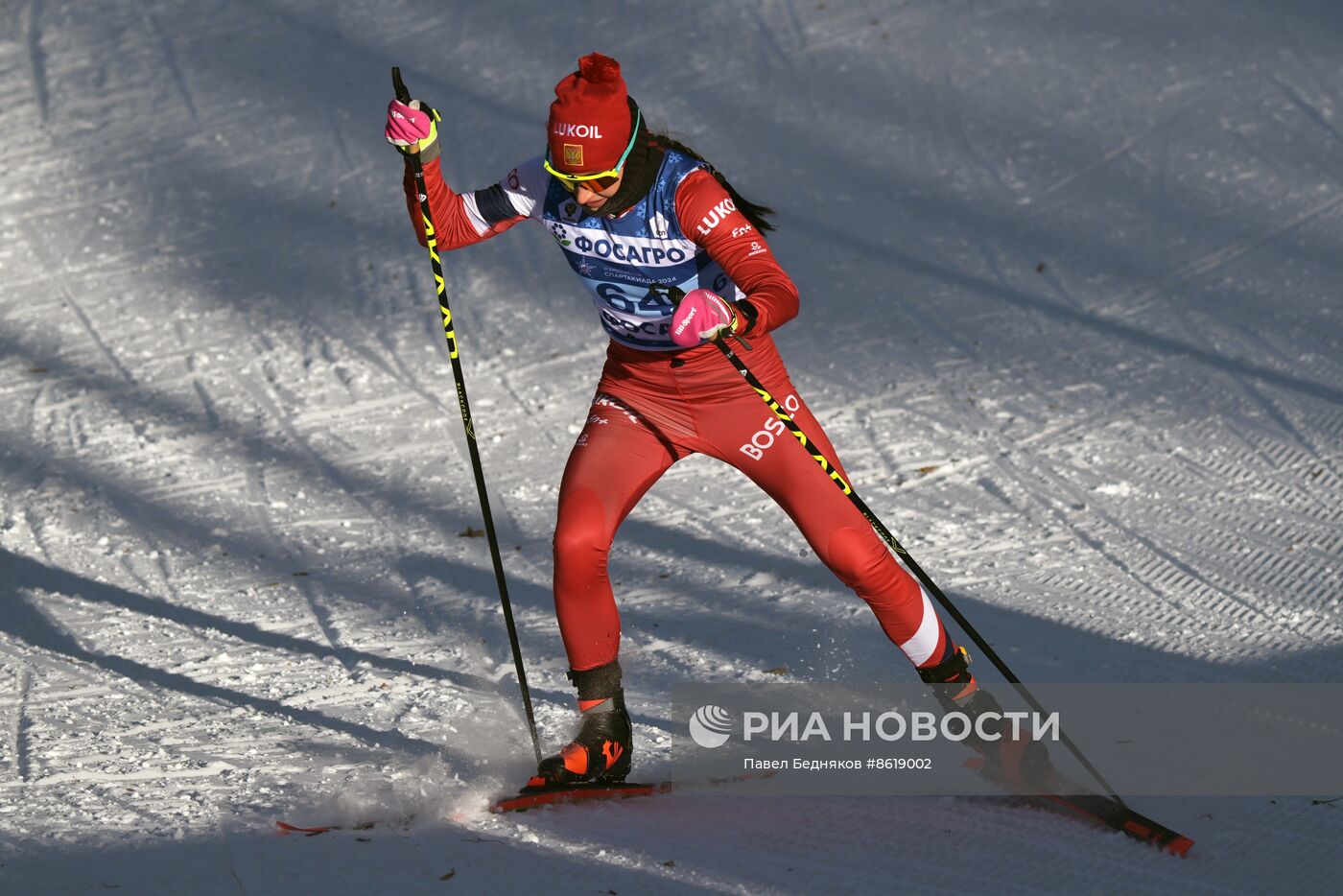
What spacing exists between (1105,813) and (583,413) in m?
3.54

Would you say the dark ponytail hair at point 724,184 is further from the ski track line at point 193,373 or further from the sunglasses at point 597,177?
the ski track line at point 193,373

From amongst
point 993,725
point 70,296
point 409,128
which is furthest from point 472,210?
point 70,296

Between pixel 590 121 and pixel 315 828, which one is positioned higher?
pixel 590 121

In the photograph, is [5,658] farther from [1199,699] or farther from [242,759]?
[1199,699]

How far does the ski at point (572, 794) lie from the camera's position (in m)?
3.99

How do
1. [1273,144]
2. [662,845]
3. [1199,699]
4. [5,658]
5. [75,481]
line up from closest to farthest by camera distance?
[662,845] < [1199,699] < [5,658] < [75,481] < [1273,144]

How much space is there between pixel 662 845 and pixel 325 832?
2.80ft

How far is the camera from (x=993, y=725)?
4074mm

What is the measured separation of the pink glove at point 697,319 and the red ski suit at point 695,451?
0.57ft

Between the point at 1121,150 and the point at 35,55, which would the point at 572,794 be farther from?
the point at 35,55

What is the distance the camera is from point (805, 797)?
4152 mm

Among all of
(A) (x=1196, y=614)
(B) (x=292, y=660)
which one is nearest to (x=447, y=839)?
(B) (x=292, y=660)

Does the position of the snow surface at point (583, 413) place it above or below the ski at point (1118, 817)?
above

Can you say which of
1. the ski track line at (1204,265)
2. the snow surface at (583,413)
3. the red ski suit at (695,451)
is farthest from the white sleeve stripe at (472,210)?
the ski track line at (1204,265)
